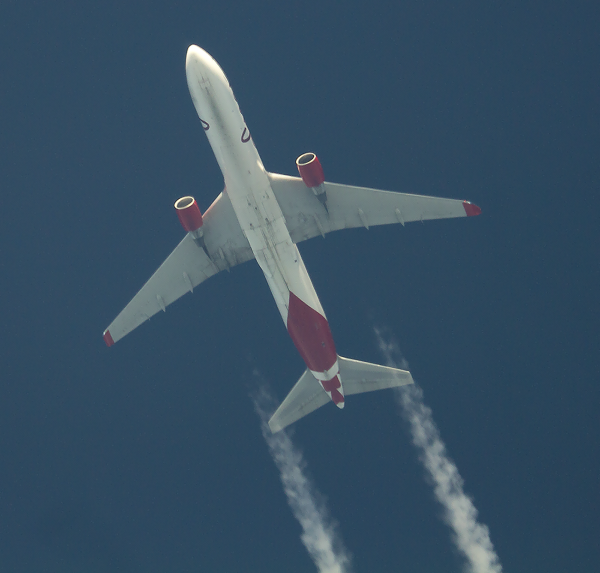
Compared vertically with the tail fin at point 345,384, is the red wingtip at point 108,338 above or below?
above

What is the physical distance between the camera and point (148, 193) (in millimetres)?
56562

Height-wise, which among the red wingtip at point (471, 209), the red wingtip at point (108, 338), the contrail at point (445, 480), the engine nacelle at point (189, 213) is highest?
the engine nacelle at point (189, 213)

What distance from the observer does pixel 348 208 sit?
46656mm

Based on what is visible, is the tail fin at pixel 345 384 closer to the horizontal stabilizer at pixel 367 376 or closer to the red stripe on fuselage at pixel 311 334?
the horizontal stabilizer at pixel 367 376

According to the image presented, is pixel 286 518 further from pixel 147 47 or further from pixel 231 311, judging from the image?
pixel 147 47

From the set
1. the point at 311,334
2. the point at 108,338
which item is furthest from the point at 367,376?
the point at 108,338

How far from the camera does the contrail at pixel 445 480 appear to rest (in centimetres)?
5253

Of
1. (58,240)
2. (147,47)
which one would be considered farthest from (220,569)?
(147,47)

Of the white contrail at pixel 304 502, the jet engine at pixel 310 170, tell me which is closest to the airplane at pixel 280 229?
the jet engine at pixel 310 170

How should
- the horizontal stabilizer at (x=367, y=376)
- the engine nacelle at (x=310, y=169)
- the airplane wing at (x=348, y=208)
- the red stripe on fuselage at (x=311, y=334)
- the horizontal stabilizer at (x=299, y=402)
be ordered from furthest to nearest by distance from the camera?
1. the horizontal stabilizer at (x=299, y=402)
2. the horizontal stabilizer at (x=367, y=376)
3. the airplane wing at (x=348, y=208)
4. the red stripe on fuselage at (x=311, y=334)
5. the engine nacelle at (x=310, y=169)

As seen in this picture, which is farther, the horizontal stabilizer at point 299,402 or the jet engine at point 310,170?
the horizontal stabilizer at point 299,402

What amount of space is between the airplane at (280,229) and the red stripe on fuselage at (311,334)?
0.07 metres

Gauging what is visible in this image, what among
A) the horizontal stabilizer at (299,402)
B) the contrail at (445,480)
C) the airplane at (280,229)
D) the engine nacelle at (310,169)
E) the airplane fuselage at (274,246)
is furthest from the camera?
the contrail at (445,480)

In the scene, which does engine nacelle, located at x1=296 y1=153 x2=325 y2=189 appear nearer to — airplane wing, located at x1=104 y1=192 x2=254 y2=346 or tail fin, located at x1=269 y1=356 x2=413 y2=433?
airplane wing, located at x1=104 y1=192 x2=254 y2=346
